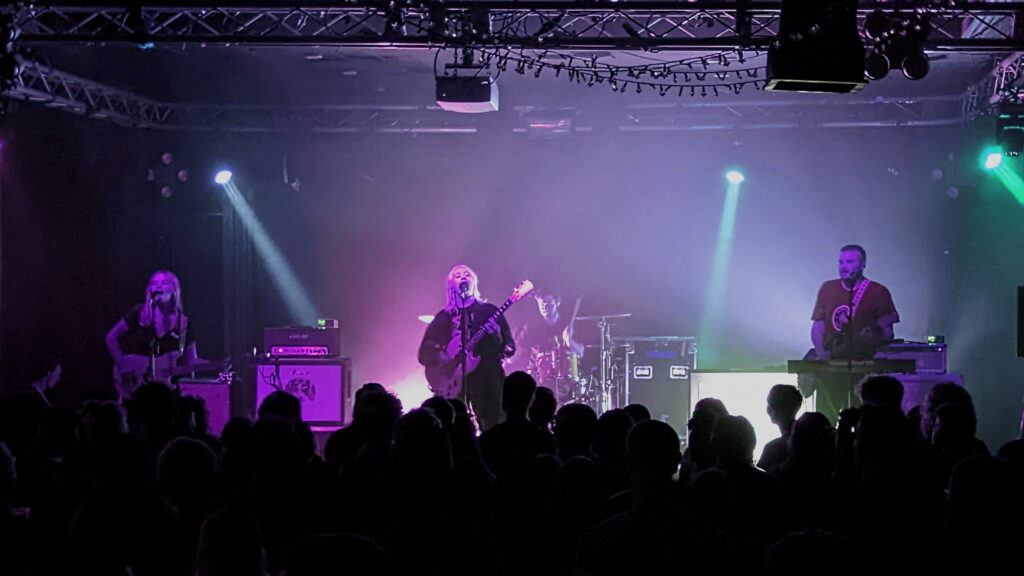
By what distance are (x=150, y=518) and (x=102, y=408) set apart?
165 cm

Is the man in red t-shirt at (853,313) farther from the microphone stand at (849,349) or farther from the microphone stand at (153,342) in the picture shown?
the microphone stand at (153,342)

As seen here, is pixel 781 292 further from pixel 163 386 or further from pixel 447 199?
pixel 163 386

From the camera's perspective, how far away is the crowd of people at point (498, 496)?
10.3ft

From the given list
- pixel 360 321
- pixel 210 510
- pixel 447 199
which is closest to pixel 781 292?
pixel 447 199

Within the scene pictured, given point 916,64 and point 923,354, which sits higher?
point 916,64

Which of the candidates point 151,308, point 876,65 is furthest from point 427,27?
point 151,308

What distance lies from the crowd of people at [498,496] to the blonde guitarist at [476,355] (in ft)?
13.3

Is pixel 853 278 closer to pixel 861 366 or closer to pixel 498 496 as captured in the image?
pixel 861 366

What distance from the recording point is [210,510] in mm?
3873

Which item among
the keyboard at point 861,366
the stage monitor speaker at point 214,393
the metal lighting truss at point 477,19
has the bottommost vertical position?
the stage monitor speaker at point 214,393

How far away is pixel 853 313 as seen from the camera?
968cm

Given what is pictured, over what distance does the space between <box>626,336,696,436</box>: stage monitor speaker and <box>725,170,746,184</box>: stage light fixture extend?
11.1ft

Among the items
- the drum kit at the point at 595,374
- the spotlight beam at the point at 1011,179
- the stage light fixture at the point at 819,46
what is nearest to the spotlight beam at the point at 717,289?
the drum kit at the point at 595,374

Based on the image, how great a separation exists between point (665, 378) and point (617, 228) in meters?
3.40
